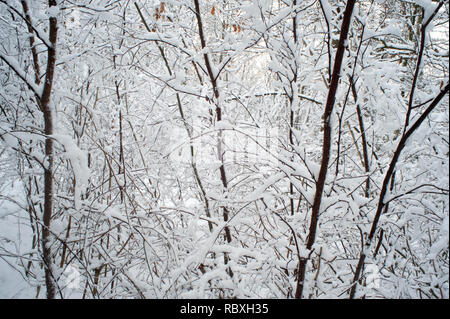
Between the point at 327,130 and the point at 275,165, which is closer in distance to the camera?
the point at 327,130

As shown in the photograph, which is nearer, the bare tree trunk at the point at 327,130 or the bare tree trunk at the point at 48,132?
the bare tree trunk at the point at 327,130

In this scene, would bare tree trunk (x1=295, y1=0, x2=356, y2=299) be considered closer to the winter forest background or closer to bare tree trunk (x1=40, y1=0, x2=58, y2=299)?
the winter forest background

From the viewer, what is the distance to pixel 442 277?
0.92 m

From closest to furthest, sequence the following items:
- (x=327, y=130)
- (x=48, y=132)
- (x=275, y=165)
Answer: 1. (x=327, y=130)
2. (x=275, y=165)
3. (x=48, y=132)

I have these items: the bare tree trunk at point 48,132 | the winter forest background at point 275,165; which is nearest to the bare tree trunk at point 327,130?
the winter forest background at point 275,165

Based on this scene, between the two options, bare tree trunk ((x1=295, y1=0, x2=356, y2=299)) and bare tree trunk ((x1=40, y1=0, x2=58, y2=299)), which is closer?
bare tree trunk ((x1=295, y1=0, x2=356, y2=299))

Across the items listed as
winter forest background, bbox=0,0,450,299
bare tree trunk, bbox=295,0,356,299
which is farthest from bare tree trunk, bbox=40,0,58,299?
bare tree trunk, bbox=295,0,356,299

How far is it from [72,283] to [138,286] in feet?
1.79

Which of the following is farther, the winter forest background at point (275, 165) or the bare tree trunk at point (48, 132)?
the bare tree trunk at point (48, 132)

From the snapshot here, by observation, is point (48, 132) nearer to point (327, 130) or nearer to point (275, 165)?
point (275, 165)

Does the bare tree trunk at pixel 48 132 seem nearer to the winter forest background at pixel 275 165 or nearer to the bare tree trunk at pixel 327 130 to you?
the winter forest background at pixel 275 165

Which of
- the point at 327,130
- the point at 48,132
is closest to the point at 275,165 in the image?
the point at 327,130
